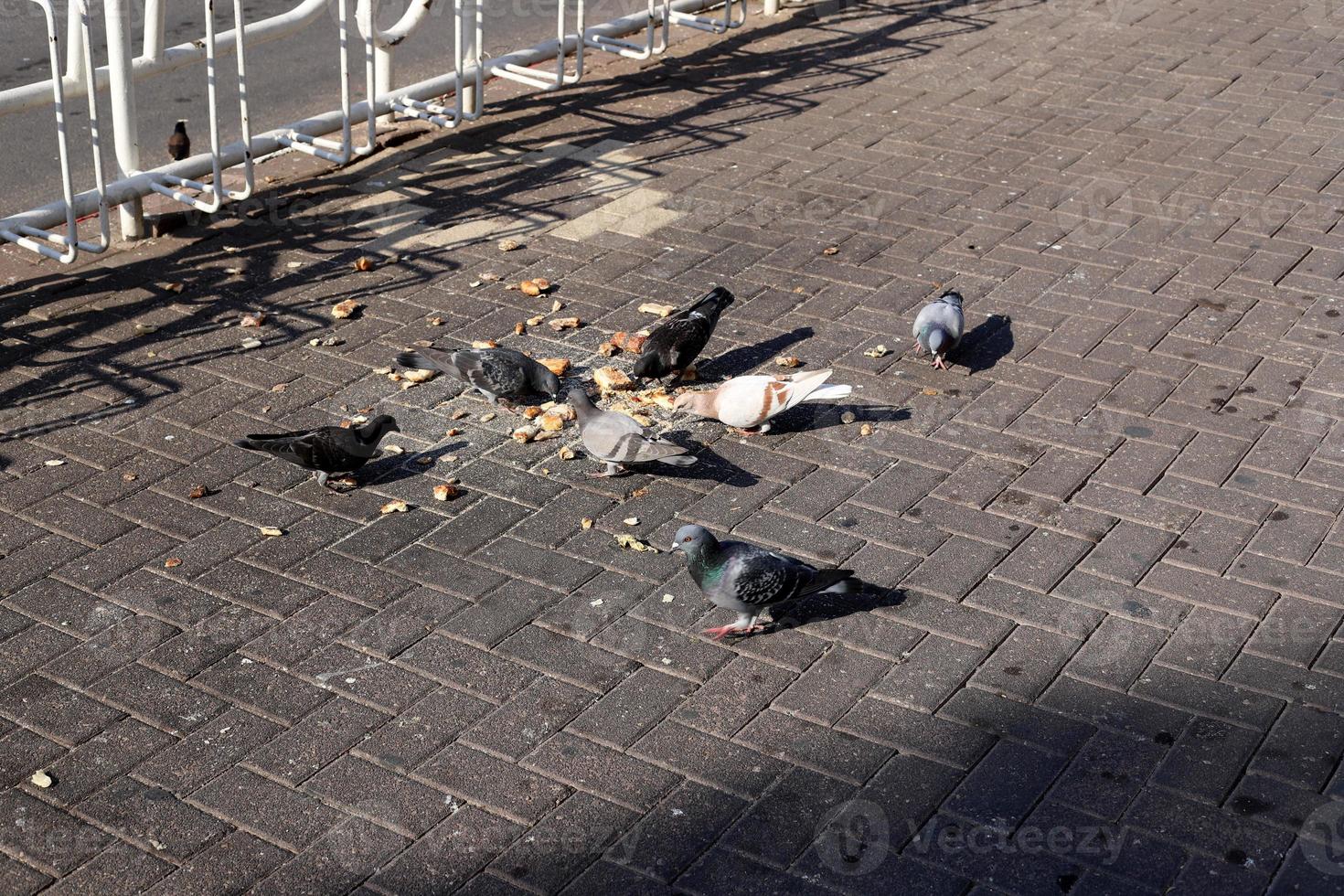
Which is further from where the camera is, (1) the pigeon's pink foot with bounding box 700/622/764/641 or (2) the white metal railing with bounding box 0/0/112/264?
(2) the white metal railing with bounding box 0/0/112/264

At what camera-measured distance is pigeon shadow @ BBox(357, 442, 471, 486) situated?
548 centimetres

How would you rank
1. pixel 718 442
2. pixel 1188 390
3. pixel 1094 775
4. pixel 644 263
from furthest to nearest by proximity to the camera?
pixel 644 263
pixel 1188 390
pixel 718 442
pixel 1094 775

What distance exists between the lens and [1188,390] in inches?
242

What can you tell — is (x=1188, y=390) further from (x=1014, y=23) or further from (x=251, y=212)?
(x=1014, y=23)

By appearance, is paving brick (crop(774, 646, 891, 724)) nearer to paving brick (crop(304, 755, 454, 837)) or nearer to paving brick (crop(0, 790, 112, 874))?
paving brick (crop(304, 755, 454, 837))

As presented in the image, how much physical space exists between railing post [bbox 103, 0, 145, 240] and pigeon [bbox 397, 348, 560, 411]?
237cm

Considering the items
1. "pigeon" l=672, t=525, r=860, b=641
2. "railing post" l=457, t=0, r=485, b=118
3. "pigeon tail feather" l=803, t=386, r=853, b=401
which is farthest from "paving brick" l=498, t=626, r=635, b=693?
"railing post" l=457, t=0, r=485, b=118

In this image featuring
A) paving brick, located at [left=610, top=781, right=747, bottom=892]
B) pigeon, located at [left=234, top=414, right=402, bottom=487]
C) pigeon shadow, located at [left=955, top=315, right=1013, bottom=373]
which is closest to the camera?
paving brick, located at [left=610, top=781, right=747, bottom=892]

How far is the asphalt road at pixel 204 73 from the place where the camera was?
8.66 metres

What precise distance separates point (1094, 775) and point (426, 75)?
25.2 feet

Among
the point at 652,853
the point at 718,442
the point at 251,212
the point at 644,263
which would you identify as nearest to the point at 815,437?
the point at 718,442

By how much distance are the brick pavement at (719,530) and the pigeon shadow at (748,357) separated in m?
0.02

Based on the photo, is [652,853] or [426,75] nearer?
[652,853]

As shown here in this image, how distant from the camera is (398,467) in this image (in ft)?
18.2
